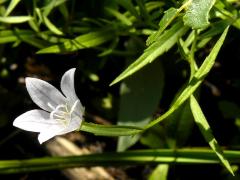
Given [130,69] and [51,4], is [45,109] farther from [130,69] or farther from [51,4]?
[51,4]

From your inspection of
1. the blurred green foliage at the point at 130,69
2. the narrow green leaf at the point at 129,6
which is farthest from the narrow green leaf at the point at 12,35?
the narrow green leaf at the point at 129,6

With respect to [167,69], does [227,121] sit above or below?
below

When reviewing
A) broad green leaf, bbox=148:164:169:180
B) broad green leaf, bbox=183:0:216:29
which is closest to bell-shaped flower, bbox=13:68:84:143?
broad green leaf, bbox=183:0:216:29

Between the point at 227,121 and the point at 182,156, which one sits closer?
the point at 182,156

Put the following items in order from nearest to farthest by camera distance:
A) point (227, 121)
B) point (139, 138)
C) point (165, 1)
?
point (165, 1) < point (139, 138) < point (227, 121)

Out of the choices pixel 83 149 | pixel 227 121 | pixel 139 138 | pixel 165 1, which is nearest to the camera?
pixel 165 1

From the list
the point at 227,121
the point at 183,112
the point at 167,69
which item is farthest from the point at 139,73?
the point at 227,121

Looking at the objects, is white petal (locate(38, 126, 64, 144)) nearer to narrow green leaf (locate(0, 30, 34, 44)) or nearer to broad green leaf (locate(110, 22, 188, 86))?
broad green leaf (locate(110, 22, 188, 86))

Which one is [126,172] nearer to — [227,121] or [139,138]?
[139,138]
